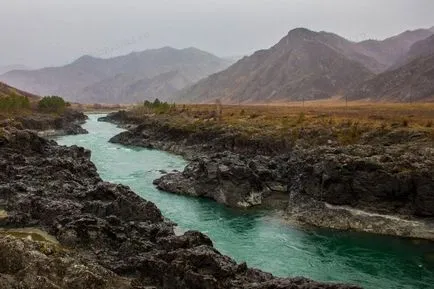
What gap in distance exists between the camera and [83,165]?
73.8 meters

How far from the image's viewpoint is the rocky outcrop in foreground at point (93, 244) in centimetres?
2734

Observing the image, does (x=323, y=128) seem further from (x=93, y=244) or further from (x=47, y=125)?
(x=47, y=125)

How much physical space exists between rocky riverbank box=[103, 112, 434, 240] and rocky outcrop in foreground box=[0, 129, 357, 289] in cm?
1529

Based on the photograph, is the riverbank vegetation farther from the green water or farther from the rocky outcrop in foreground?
the rocky outcrop in foreground

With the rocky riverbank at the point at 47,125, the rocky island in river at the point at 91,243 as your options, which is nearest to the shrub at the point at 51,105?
the rocky riverbank at the point at 47,125

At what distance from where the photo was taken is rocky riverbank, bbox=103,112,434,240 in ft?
182

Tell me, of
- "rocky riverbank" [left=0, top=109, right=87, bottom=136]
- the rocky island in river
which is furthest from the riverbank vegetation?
the rocky island in river

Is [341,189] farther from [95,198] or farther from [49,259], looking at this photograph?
[49,259]

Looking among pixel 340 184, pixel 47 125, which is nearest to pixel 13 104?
pixel 47 125

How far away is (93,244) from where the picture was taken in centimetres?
4000

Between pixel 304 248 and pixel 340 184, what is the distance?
44.7 feet

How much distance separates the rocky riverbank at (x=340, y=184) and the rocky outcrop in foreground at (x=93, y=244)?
15.3 metres

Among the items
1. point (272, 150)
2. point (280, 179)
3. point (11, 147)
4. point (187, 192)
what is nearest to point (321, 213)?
point (280, 179)

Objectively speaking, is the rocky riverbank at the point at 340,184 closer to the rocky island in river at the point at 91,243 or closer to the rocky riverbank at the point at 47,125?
the rocky island in river at the point at 91,243
